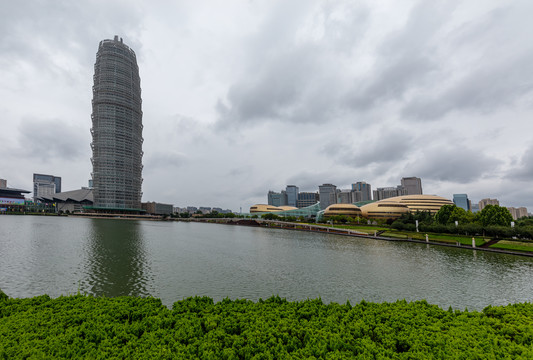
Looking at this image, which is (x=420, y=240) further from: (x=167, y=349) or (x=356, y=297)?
(x=167, y=349)

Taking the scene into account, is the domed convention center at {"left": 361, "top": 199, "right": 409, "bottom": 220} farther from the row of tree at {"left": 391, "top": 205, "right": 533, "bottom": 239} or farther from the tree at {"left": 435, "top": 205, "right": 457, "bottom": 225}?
the tree at {"left": 435, "top": 205, "right": 457, "bottom": 225}

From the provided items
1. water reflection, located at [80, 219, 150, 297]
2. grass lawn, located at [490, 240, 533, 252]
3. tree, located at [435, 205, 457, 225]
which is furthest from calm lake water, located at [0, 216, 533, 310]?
tree, located at [435, 205, 457, 225]

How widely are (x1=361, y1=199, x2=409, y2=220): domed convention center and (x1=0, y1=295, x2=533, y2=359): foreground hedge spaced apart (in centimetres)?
15843

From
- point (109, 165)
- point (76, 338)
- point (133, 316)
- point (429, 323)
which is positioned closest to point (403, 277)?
point (429, 323)

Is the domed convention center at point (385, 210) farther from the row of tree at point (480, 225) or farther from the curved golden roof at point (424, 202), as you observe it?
the row of tree at point (480, 225)

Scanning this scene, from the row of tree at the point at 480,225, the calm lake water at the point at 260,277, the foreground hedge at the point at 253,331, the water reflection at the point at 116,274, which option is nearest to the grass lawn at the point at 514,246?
the row of tree at the point at 480,225

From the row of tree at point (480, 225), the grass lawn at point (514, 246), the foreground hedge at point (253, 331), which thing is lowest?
the grass lawn at point (514, 246)

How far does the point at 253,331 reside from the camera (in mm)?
8062

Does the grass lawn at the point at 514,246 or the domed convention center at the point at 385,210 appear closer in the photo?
the grass lawn at the point at 514,246

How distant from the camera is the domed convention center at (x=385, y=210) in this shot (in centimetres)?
15360

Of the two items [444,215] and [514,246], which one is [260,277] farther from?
[444,215]

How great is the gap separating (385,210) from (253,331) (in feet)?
550

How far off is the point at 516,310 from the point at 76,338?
55.0ft

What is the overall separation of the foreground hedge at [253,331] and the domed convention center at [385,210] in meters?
158
